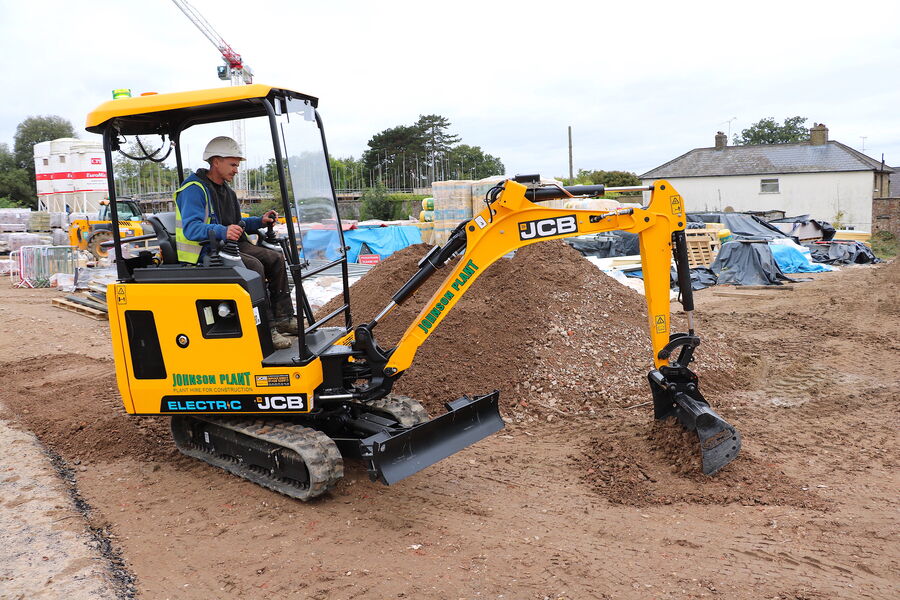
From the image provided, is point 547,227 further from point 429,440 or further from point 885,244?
point 885,244

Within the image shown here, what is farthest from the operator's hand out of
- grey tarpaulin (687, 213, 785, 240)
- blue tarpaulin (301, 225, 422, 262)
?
grey tarpaulin (687, 213, 785, 240)

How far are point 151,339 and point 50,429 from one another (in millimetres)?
2551

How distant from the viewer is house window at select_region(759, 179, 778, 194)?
3531 centimetres

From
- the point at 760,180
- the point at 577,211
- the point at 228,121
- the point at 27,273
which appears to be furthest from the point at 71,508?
the point at 760,180

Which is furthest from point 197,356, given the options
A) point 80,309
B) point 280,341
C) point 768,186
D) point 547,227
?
point 768,186

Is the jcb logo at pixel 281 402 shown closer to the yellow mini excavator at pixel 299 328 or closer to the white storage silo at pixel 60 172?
the yellow mini excavator at pixel 299 328

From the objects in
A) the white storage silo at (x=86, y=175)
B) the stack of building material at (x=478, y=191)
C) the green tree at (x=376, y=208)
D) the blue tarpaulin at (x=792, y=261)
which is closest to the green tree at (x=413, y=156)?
the green tree at (x=376, y=208)

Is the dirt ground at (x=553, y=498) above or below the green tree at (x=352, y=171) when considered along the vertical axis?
below

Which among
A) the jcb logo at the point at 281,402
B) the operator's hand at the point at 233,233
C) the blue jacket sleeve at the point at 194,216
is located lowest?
the jcb logo at the point at 281,402

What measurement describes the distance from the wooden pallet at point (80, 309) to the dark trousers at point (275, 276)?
357 inches

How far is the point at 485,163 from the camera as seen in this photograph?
54.8m

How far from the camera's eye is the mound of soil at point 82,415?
239 inches

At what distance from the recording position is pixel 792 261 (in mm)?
20344

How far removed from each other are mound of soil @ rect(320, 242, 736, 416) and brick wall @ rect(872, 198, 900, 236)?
91.5 feet
